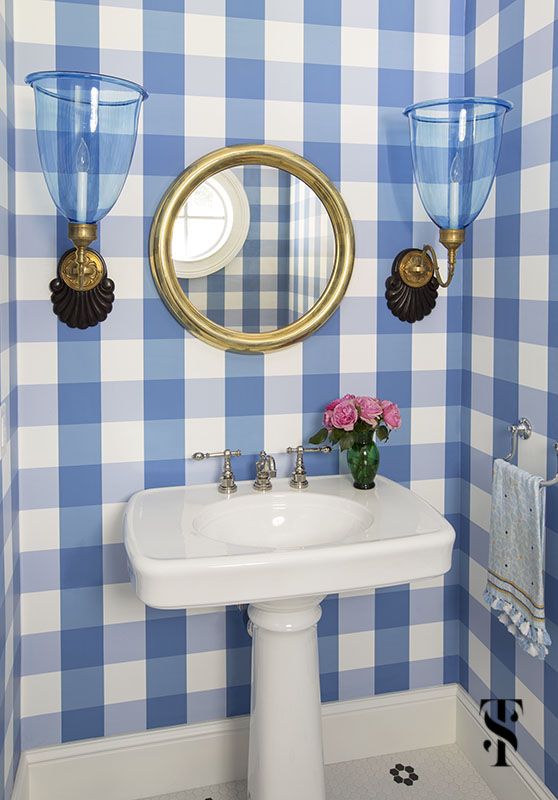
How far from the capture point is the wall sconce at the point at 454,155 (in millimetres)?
1948

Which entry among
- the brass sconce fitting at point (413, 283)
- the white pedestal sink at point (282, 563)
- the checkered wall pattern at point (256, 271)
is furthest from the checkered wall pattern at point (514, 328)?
the checkered wall pattern at point (256, 271)

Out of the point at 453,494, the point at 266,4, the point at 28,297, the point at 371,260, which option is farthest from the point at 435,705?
the point at 266,4

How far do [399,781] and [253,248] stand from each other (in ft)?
5.04

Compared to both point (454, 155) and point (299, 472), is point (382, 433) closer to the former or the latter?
point (299, 472)

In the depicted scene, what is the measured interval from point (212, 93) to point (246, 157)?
187 millimetres

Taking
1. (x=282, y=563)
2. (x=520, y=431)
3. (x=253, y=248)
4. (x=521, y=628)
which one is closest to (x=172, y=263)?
(x=253, y=248)

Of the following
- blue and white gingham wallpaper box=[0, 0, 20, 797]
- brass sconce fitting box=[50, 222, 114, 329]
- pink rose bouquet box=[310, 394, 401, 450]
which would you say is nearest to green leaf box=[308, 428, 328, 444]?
pink rose bouquet box=[310, 394, 401, 450]

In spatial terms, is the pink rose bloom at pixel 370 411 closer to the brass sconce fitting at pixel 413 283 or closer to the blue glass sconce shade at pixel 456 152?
the brass sconce fitting at pixel 413 283

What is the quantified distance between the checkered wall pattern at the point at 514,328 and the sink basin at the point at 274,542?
33cm

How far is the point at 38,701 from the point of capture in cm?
Result: 218

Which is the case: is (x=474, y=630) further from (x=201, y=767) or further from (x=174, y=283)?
(x=174, y=283)

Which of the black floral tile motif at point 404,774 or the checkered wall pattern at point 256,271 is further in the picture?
the black floral tile motif at point 404,774

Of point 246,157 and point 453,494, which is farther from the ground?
point 246,157

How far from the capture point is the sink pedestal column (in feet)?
6.21
